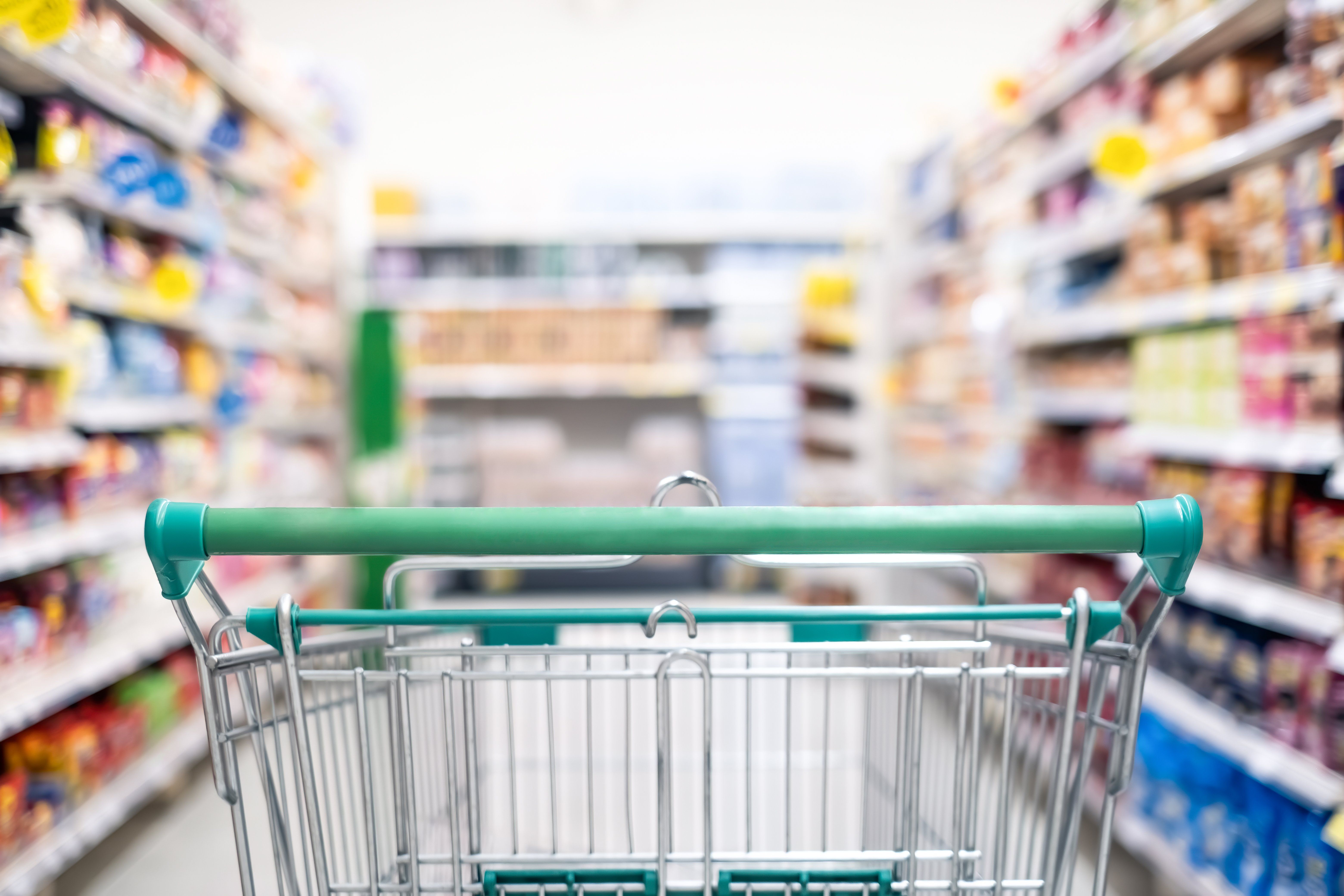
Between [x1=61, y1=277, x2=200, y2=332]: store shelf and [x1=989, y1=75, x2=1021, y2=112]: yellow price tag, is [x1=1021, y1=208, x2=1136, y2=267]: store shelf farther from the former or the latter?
[x1=61, y1=277, x2=200, y2=332]: store shelf

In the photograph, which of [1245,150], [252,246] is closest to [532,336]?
[252,246]

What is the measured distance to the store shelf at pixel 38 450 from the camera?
73.8 inches

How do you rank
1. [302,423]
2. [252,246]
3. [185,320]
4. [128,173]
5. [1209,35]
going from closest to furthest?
[1209,35] → [128,173] → [185,320] → [252,246] → [302,423]

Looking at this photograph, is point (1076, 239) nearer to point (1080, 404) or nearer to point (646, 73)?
point (1080, 404)

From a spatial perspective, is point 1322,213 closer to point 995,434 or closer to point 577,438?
point 995,434

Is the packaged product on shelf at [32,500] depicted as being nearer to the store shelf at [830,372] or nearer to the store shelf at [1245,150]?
the store shelf at [1245,150]

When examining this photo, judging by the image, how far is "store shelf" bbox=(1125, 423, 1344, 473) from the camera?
5.41ft

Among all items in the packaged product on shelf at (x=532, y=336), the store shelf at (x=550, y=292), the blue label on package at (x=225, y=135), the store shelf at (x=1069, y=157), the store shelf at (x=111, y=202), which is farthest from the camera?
the store shelf at (x=550, y=292)

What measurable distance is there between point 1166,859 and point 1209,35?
1898 millimetres

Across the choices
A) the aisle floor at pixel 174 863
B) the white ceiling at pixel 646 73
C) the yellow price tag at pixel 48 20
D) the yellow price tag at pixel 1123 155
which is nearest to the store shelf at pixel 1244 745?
the aisle floor at pixel 174 863

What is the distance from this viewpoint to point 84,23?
6.82 ft

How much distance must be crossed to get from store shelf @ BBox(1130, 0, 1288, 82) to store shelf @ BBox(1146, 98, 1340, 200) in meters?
0.24

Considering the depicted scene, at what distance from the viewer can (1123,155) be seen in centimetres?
222

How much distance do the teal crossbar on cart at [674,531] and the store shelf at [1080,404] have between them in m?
1.71
